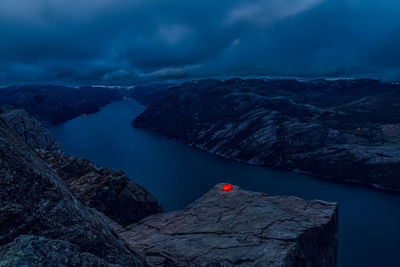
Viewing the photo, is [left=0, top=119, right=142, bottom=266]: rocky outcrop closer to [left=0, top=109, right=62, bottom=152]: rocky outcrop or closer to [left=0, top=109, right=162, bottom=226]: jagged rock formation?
[left=0, top=109, right=162, bottom=226]: jagged rock formation

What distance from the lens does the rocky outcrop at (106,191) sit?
29100mm

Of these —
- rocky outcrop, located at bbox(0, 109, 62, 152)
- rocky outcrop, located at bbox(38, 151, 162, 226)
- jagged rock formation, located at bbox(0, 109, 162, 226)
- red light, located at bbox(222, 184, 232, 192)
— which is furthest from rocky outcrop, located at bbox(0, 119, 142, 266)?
rocky outcrop, located at bbox(0, 109, 62, 152)

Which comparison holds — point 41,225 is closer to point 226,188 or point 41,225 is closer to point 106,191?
point 106,191

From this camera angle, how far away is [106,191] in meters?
29.9

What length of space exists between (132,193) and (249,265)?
18.4 metres

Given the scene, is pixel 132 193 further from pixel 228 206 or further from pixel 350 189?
pixel 350 189

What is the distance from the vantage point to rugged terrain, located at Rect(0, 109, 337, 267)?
9562 mm

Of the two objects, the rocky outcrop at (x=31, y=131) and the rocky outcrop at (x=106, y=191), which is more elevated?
the rocky outcrop at (x=31, y=131)

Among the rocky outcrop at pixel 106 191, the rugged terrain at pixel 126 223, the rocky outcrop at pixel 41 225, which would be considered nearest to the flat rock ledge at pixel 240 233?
the rugged terrain at pixel 126 223

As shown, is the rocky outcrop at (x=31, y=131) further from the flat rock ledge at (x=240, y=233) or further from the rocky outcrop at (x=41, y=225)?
the rocky outcrop at (x=41, y=225)

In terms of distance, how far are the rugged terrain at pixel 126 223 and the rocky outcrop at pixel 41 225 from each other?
35 mm

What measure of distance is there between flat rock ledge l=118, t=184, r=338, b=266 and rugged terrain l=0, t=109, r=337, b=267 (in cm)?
7

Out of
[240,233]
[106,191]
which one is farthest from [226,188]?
[106,191]

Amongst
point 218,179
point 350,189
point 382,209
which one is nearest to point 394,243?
point 382,209
